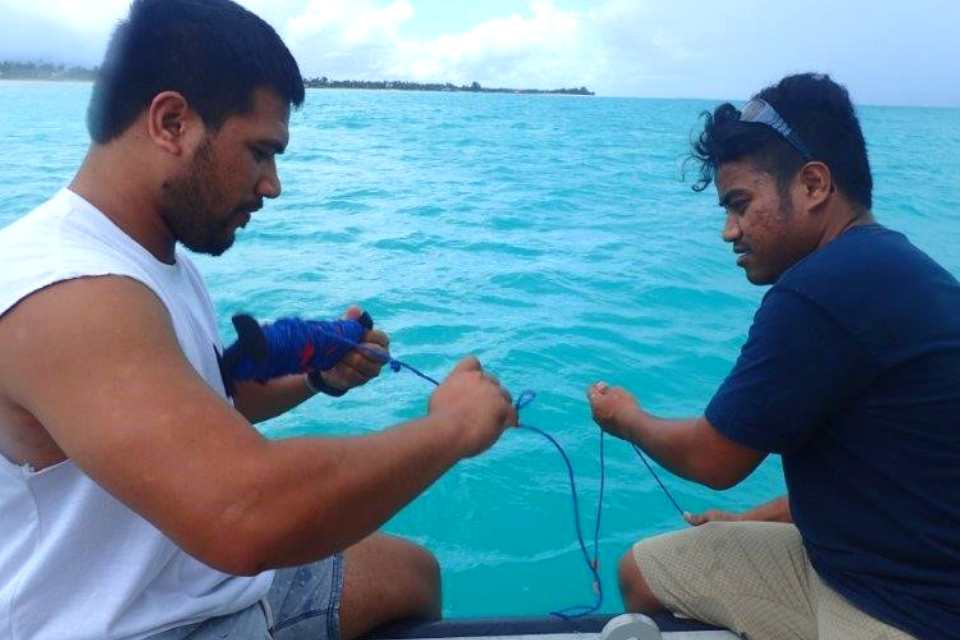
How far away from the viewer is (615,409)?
2705 millimetres

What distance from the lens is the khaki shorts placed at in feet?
7.86

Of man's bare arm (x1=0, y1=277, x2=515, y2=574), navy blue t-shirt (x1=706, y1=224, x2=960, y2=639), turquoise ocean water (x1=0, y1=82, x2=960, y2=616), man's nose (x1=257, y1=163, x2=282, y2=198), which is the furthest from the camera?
turquoise ocean water (x1=0, y1=82, x2=960, y2=616)

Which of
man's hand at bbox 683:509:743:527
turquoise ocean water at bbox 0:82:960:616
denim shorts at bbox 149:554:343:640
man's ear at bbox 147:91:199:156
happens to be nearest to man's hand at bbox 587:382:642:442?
man's hand at bbox 683:509:743:527

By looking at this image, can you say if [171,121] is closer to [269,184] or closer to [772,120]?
[269,184]

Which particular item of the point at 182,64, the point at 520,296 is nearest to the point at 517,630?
the point at 182,64

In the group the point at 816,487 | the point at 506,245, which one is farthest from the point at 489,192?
the point at 816,487

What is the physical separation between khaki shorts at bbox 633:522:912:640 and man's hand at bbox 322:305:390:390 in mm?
1171

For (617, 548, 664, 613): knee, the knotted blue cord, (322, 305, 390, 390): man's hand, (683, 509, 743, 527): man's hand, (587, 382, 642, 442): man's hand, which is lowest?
(617, 548, 664, 613): knee

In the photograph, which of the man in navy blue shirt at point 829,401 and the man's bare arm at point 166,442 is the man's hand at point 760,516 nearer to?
the man in navy blue shirt at point 829,401

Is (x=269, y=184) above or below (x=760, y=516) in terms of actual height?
above

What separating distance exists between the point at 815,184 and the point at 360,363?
1467 mm

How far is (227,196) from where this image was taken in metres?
1.80

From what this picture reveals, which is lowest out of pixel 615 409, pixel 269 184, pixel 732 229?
pixel 615 409

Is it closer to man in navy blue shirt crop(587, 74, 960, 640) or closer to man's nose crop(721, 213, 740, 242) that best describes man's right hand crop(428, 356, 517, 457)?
man in navy blue shirt crop(587, 74, 960, 640)
